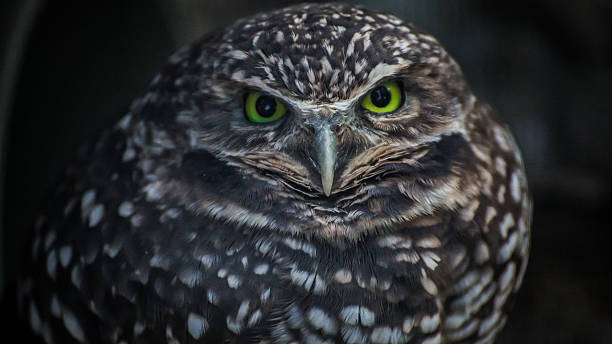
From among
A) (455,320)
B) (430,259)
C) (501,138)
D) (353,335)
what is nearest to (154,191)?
(353,335)

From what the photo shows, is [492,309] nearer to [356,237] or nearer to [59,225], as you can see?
[356,237]

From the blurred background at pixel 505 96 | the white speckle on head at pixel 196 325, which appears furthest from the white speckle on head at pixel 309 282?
the blurred background at pixel 505 96

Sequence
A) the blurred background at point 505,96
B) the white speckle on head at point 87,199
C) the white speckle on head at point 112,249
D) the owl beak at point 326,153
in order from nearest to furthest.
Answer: the owl beak at point 326,153
the white speckle on head at point 112,249
the white speckle on head at point 87,199
the blurred background at point 505,96

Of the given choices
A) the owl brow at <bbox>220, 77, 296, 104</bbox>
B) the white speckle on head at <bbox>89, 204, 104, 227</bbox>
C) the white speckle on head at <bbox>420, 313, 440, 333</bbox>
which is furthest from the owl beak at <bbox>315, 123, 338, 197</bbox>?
the white speckle on head at <bbox>89, 204, 104, 227</bbox>

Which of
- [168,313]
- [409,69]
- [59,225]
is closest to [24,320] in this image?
[59,225]

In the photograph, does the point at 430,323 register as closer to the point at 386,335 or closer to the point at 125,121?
the point at 386,335

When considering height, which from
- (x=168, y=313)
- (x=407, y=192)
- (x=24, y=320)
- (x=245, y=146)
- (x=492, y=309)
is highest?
(x=245, y=146)

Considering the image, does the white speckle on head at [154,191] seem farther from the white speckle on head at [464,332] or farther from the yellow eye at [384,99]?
the white speckle on head at [464,332]

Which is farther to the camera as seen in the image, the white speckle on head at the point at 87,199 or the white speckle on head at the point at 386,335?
the white speckle on head at the point at 87,199
